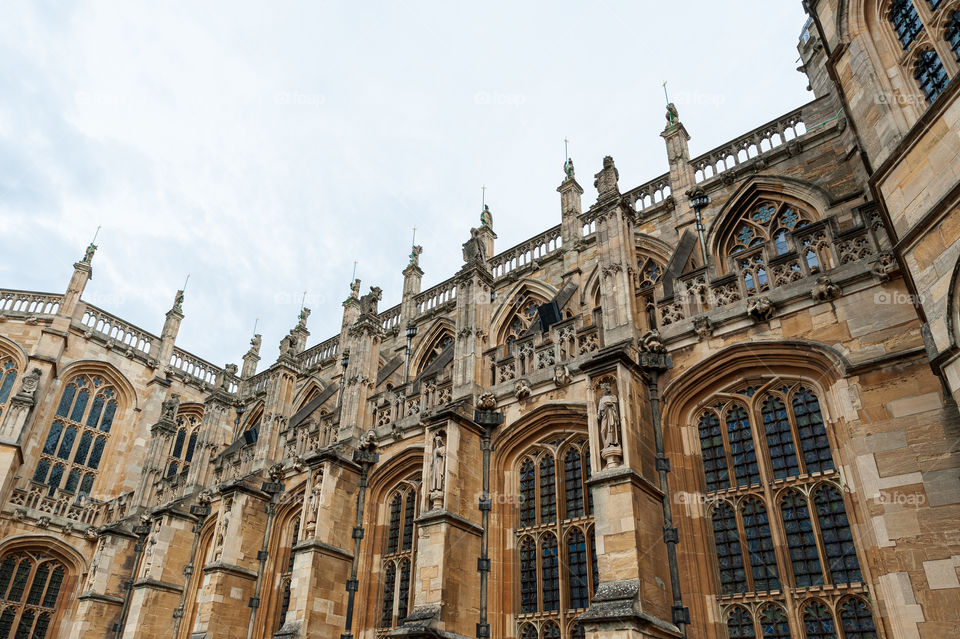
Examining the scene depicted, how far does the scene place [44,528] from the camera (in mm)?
25500

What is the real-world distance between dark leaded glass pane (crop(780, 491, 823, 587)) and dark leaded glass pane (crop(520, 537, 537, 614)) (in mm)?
4995

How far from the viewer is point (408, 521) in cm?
1634

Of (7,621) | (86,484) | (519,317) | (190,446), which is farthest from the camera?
(190,446)

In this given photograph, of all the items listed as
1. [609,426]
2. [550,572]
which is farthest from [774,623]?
[550,572]

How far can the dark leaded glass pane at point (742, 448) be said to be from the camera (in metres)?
10.9

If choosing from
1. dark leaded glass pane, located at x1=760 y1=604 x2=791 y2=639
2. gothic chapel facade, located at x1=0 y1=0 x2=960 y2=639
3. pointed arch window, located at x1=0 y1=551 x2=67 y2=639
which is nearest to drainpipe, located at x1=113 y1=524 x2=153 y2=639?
gothic chapel facade, located at x1=0 y1=0 x2=960 y2=639

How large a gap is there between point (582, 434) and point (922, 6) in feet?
29.9

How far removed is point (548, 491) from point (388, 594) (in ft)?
17.0

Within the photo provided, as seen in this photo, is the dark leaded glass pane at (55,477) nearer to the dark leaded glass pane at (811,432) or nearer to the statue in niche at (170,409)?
the statue in niche at (170,409)

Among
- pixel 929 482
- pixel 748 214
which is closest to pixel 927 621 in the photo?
pixel 929 482

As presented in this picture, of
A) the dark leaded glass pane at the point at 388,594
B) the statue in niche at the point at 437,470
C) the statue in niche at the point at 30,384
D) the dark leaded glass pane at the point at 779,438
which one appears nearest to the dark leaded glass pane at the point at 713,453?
the dark leaded glass pane at the point at 779,438

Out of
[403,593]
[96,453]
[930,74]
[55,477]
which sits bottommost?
[403,593]

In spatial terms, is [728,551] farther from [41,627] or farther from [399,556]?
[41,627]
